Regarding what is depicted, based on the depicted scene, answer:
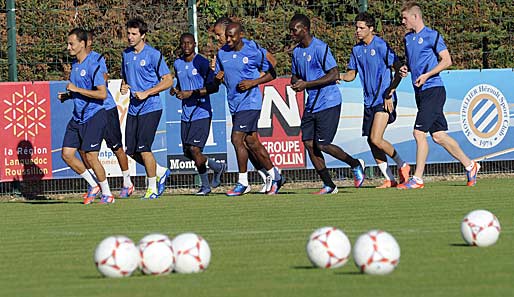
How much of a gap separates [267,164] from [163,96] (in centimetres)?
268

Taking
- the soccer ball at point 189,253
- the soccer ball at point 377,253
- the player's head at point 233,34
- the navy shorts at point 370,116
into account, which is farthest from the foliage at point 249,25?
the soccer ball at point 377,253

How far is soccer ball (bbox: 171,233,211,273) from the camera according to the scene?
8344 millimetres

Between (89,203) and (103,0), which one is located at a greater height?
(103,0)

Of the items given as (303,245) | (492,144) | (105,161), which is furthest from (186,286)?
(492,144)

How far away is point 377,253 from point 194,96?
10.8 metres

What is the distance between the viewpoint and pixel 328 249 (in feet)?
27.3

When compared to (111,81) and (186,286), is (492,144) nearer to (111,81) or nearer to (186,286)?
(111,81)

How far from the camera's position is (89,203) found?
17250mm

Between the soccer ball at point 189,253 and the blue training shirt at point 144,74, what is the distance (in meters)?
9.52

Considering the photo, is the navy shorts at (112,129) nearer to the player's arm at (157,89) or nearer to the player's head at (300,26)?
the player's arm at (157,89)

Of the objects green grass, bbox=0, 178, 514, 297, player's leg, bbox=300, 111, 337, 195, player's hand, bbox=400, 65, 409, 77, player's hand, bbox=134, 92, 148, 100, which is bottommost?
green grass, bbox=0, 178, 514, 297

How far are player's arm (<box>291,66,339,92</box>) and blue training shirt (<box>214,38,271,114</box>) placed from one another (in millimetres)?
740

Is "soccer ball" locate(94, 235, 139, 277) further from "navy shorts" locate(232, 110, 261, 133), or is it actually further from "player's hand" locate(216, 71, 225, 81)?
"player's hand" locate(216, 71, 225, 81)

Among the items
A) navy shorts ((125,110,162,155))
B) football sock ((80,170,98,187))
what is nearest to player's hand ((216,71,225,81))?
navy shorts ((125,110,162,155))
